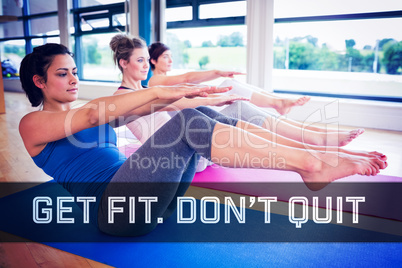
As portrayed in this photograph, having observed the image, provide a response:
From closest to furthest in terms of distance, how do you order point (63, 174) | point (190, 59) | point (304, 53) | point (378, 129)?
point (63, 174) → point (378, 129) → point (304, 53) → point (190, 59)

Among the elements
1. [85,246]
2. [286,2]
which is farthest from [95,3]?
[85,246]

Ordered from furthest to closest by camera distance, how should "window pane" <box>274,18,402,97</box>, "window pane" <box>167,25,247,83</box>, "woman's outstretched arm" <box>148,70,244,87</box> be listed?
"window pane" <box>167,25,247,83</box> → "window pane" <box>274,18,402,97</box> → "woman's outstretched arm" <box>148,70,244,87</box>

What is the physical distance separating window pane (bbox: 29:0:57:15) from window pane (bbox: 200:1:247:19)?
11.8 feet

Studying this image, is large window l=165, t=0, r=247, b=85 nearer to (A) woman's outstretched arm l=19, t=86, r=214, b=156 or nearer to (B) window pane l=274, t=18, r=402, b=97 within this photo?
(B) window pane l=274, t=18, r=402, b=97

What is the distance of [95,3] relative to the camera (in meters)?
5.62

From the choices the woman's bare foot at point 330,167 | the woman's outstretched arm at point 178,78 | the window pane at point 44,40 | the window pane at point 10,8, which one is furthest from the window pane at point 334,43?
the window pane at point 10,8

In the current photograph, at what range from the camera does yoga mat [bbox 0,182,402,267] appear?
1.16 meters

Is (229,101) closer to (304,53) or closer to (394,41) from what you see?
(394,41)

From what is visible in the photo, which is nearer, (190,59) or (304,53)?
(304,53)

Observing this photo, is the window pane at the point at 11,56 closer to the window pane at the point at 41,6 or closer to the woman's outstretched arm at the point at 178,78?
the window pane at the point at 41,6

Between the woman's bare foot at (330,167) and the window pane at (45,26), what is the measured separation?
652 cm

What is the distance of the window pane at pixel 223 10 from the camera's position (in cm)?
420

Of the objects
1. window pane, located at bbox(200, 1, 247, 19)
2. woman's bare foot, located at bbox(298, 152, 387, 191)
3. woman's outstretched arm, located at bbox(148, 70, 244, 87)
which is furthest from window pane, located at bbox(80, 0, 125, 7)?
woman's bare foot, located at bbox(298, 152, 387, 191)

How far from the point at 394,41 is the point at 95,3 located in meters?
4.60
